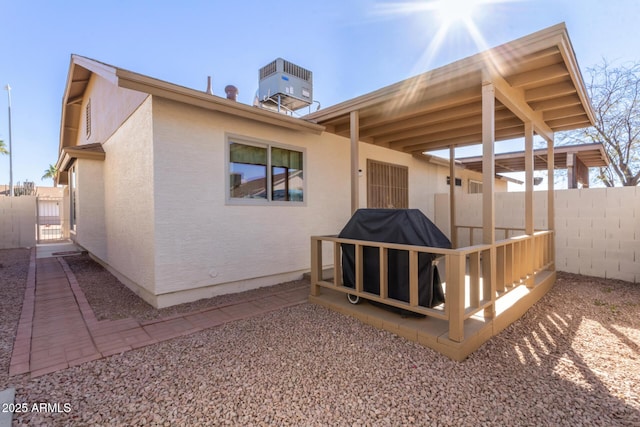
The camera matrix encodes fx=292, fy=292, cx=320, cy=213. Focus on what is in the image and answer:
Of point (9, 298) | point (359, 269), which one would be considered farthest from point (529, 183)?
point (9, 298)

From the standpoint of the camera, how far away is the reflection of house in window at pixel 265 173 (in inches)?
192

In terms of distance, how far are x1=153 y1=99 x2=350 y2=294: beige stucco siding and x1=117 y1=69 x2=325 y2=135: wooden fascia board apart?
31 cm

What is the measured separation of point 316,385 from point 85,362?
212 centimetres

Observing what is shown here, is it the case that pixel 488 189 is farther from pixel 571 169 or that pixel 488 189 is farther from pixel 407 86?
pixel 571 169

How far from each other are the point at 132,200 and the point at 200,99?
224cm

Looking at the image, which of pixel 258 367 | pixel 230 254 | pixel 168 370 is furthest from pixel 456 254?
pixel 230 254

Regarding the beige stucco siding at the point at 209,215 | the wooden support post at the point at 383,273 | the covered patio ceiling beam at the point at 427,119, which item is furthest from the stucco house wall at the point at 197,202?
the wooden support post at the point at 383,273

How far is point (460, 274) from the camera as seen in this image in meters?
2.74

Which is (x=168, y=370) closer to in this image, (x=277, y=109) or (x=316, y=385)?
(x=316, y=385)

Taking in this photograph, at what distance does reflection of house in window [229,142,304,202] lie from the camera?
4.88 metres

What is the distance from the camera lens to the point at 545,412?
202 cm

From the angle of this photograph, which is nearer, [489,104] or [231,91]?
[489,104]

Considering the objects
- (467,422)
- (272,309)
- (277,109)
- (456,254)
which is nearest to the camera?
(467,422)

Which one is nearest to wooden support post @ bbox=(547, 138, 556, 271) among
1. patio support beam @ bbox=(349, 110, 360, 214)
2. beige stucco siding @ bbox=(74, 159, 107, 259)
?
patio support beam @ bbox=(349, 110, 360, 214)
